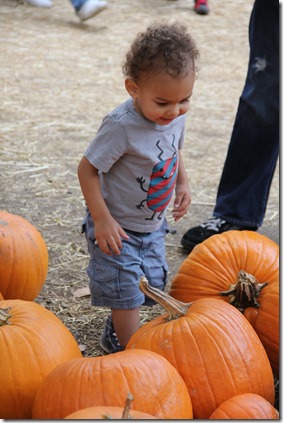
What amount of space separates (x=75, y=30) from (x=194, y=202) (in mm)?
5578

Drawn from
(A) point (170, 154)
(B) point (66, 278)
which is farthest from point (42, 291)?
(A) point (170, 154)

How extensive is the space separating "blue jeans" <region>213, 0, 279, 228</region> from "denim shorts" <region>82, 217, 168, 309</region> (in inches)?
46.7

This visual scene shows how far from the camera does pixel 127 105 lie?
307 cm

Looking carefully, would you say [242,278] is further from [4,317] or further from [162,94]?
[4,317]

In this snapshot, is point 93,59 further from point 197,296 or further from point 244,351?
point 244,351

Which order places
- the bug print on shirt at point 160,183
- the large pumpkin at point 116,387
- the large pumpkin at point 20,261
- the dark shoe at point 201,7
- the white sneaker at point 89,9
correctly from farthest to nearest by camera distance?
the dark shoe at point 201,7 < the white sneaker at point 89,9 < the large pumpkin at point 20,261 < the bug print on shirt at point 160,183 < the large pumpkin at point 116,387

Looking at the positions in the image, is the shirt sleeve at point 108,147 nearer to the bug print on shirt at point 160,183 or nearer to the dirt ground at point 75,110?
the bug print on shirt at point 160,183

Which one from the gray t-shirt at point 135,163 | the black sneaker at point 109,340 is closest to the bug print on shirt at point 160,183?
the gray t-shirt at point 135,163

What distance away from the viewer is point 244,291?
2996 mm

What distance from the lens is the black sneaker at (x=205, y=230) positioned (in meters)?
4.25

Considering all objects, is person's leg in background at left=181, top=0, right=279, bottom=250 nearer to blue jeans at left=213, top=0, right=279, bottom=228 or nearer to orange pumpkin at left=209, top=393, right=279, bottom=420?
blue jeans at left=213, top=0, right=279, bottom=228

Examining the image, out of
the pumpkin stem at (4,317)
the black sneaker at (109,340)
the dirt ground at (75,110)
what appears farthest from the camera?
the dirt ground at (75,110)

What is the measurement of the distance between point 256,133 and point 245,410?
2.15 metres

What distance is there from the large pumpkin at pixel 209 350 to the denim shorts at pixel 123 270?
423 mm
